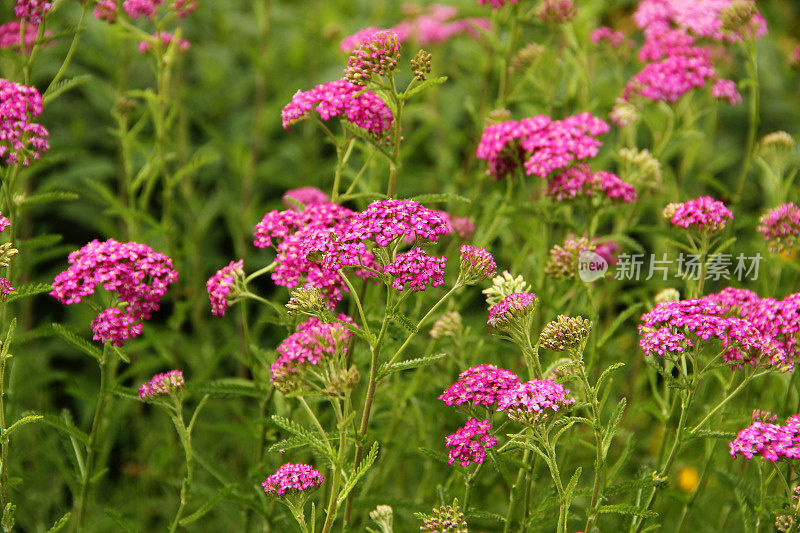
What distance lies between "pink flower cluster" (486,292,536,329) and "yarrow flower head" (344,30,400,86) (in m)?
0.83

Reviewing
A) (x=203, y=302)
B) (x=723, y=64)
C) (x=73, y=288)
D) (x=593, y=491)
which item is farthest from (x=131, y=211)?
(x=723, y=64)

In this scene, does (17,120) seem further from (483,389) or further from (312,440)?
(483,389)

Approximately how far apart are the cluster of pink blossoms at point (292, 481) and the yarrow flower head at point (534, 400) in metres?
0.60

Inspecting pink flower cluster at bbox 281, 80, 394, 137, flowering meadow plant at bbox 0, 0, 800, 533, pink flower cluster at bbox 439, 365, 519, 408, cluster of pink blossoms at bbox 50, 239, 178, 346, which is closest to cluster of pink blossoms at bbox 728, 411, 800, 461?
flowering meadow plant at bbox 0, 0, 800, 533

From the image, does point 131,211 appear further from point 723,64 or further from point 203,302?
point 723,64

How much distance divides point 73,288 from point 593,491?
179cm

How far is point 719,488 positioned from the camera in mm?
3816

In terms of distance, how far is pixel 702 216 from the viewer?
2879 millimetres

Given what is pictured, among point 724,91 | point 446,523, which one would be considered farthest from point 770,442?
point 724,91

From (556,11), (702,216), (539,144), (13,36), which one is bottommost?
(702,216)

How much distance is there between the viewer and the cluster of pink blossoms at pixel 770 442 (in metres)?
2.34

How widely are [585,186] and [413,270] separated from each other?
1112 millimetres

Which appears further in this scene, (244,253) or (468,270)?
(244,253)

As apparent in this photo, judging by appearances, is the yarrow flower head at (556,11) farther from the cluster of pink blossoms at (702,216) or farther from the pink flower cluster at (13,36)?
the pink flower cluster at (13,36)
